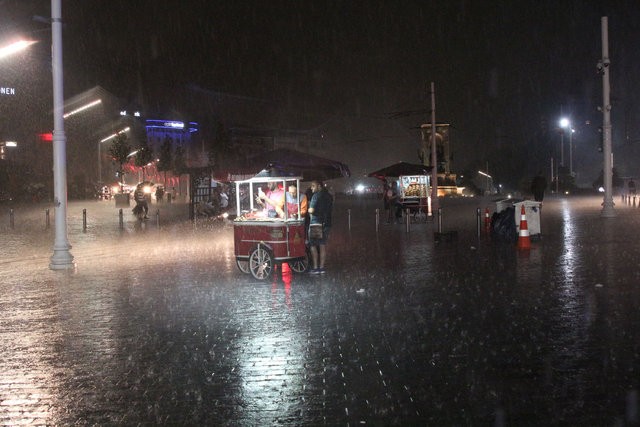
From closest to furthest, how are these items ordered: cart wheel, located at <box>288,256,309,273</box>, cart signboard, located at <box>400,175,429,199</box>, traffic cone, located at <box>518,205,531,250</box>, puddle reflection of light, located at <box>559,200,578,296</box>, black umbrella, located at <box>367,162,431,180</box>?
puddle reflection of light, located at <box>559,200,578,296</box>, cart wheel, located at <box>288,256,309,273</box>, traffic cone, located at <box>518,205,531,250</box>, black umbrella, located at <box>367,162,431,180</box>, cart signboard, located at <box>400,175,429,199</box>

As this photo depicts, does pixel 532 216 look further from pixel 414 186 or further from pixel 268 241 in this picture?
pixel 414 186

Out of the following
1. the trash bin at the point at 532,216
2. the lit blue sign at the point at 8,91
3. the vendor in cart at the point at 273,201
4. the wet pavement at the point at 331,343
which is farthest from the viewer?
the lit blue sign at the point at 8,91

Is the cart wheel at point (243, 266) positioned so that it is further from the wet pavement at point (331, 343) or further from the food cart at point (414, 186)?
the food cart at point (414, 186)

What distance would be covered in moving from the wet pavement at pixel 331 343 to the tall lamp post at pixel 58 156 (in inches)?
16.0

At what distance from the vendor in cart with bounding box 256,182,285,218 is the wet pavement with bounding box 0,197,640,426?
4.03 ft

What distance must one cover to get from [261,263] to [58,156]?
551 centimetres

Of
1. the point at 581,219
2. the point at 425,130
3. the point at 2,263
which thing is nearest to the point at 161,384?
the point at 2,263

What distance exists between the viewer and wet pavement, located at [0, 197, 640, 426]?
528 centimetres

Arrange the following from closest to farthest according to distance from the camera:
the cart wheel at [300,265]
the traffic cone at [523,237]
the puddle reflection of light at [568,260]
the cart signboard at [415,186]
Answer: the puddle reflection of light at [568,260] → the cart wheel at [300,265] → the traffic cone at [523,237] → the cart signboard at [415,186]

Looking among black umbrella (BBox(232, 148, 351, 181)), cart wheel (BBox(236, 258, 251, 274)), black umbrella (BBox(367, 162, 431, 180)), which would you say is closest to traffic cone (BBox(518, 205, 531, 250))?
black umbrella (BBox(232, 148, 351, 181))

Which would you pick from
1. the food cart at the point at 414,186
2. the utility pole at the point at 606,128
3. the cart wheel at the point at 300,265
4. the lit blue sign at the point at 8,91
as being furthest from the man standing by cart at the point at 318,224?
the lit blue sign at the point at 8,91

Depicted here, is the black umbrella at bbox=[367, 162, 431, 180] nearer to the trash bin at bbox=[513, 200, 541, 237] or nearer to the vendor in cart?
the trash bin at bbox=[513, 200, 541, 237]

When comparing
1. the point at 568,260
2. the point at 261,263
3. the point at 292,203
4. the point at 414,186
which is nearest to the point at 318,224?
the point at 292,203

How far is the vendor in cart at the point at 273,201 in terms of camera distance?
12773 mm
